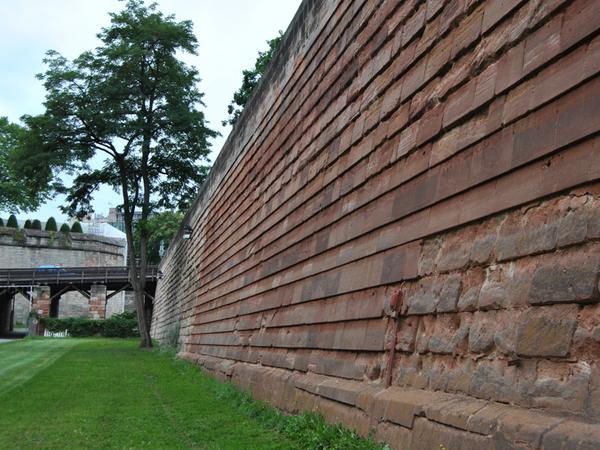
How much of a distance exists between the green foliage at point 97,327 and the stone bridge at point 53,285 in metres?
3.64

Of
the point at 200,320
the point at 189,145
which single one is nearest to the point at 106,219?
the point at 189,145

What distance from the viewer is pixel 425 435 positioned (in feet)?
13.0

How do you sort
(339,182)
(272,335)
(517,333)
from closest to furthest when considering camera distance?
(517,333) → (339,182) → (272,335)

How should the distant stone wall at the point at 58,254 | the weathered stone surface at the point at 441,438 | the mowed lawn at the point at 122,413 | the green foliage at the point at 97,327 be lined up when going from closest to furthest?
1. the weathered stone surface at the point at 441,438
2. the mowed lawn at the point at 122,413
3. the green foliage at the point at 97,327
4. the distant stone wall at the point at 58,254

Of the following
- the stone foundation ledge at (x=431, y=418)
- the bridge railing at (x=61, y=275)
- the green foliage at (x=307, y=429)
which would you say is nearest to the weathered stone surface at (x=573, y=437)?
the stone foundation ledge at (x=431, y=418)

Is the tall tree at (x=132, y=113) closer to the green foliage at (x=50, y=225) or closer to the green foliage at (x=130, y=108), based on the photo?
the green foliage at (x=130, y=108)

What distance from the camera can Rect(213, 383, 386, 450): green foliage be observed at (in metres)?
4.91

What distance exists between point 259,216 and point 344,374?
16.7 ft

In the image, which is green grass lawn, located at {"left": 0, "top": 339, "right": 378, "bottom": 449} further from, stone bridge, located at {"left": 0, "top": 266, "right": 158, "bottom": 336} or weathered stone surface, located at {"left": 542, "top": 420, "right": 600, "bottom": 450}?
stone bridge, located at {"left": 0, "top": 266, "right": 158, "bottom": 336}

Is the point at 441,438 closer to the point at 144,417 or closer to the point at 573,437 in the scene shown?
the point at 573,437

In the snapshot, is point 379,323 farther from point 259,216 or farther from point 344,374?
point 259,216

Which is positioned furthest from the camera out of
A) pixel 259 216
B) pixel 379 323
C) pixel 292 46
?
pixel 259 216

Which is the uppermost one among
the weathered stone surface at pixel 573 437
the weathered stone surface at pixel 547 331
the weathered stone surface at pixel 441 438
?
the weathered stone surface at pixel 547 331

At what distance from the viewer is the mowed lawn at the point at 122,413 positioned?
667 centimetres
